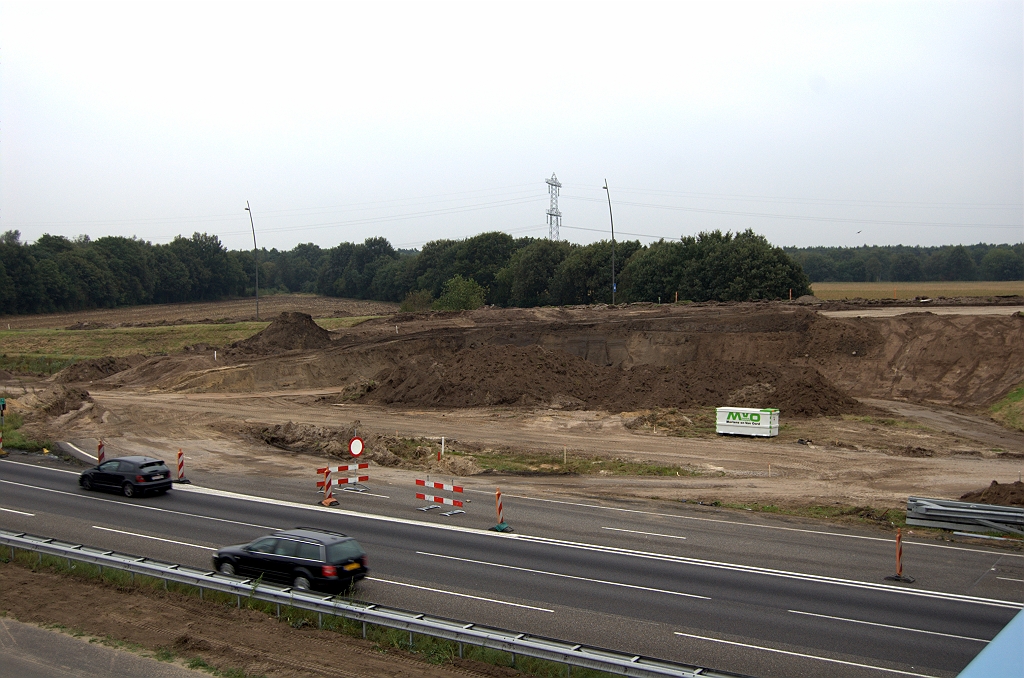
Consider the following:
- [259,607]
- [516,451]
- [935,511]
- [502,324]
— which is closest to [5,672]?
[259,607]

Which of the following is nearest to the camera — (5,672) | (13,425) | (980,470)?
(5,672)

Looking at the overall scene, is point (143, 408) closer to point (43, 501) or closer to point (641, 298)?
point (43, 501)

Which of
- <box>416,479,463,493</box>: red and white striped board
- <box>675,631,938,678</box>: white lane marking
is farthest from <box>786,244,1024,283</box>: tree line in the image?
<box>675,631,938,678</box>: white lane marking

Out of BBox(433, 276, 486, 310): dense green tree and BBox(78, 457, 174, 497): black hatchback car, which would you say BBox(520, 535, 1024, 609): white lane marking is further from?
BBox(433, 276, 486, 310): dense green tree

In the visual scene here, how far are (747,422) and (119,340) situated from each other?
203ft

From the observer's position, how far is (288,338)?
210 feet

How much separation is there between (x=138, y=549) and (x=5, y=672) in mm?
7573

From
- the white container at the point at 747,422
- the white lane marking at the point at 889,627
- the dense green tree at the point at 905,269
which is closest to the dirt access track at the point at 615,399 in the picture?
the white container at the point at 747,422

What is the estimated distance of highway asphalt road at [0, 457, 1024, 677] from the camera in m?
13.8

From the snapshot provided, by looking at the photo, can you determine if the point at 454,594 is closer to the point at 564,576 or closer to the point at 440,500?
the point at 564,576

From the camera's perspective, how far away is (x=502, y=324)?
2589 inches

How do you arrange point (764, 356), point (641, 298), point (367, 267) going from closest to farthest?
point (764, 356)
point (641, 298)
point (367, 267)

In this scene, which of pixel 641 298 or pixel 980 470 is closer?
pixel 980 470

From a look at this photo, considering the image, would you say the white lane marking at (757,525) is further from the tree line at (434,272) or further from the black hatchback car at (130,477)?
the tree line at (434,272)
